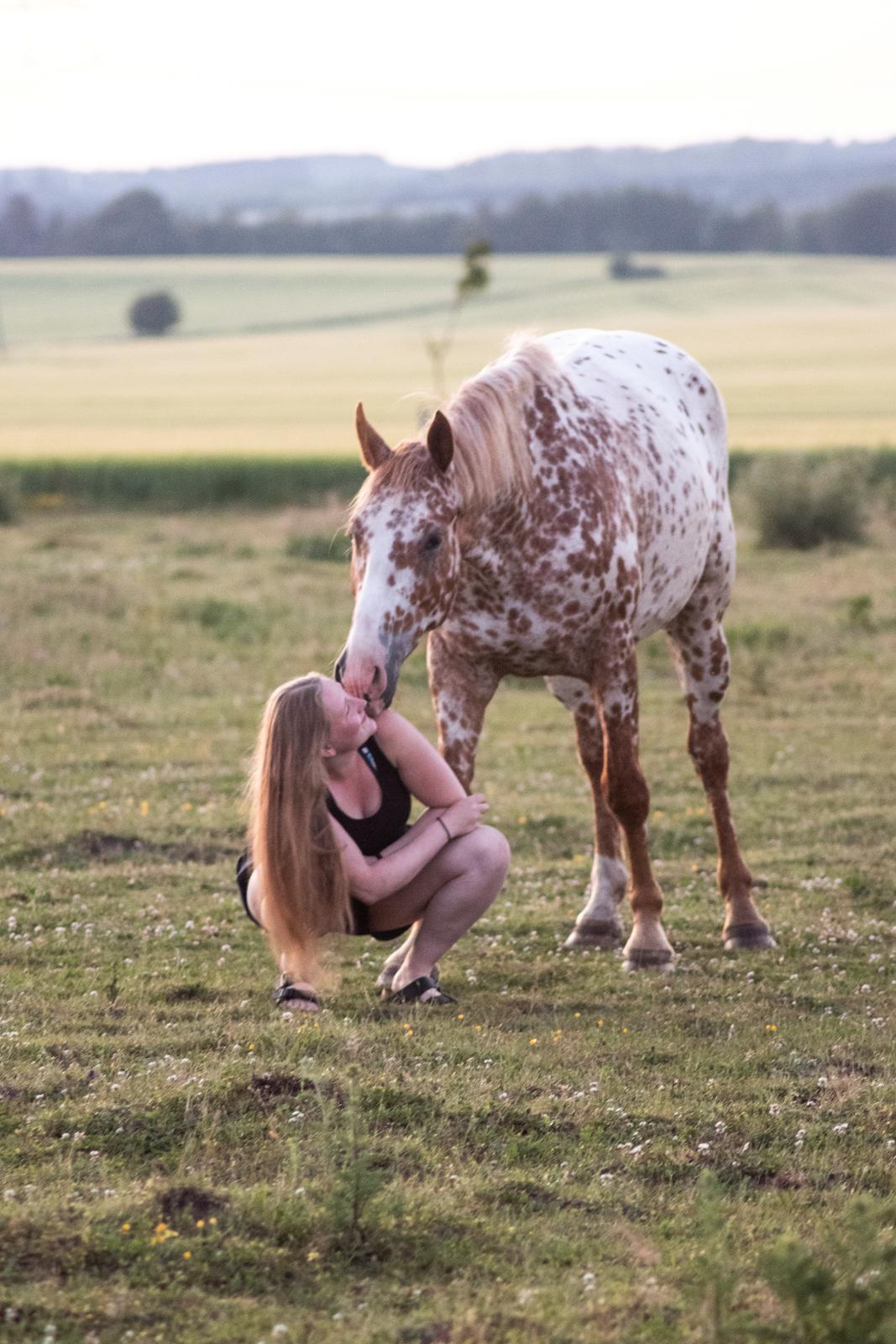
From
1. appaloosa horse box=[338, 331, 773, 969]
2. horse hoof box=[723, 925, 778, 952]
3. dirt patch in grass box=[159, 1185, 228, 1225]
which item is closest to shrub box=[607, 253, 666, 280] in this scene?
appaloosa horse box=[338, 331, 773, 969]

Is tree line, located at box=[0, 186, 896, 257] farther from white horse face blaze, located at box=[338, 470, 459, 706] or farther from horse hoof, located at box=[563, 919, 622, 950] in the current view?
white horse face blaze, located at box=[338, 470, 459, 706]

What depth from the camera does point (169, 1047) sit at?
5.55 metres

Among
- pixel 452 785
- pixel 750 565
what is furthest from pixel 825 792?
pixel 750 565

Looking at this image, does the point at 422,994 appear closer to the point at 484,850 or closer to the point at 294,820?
the point at 484,850

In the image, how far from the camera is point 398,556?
5.84 m

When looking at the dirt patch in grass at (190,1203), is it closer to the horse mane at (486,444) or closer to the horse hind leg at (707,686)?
the horse mane at (486,444)

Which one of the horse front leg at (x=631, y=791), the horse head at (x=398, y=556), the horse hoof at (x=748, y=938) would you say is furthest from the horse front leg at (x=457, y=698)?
the horse hoof at (x=748, y=938)

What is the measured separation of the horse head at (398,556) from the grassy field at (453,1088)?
1.20 metres

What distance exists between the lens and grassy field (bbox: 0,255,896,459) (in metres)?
43.9

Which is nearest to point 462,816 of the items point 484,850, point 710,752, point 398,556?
point 484,850

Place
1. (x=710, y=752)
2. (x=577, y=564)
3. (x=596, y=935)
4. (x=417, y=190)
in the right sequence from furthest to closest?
1. (x=417, y=190)
2. (x=710, y=752)
3. (x=596, y=935)
4. (x=577, y=564)

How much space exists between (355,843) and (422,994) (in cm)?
72

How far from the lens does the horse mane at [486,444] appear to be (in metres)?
6.01

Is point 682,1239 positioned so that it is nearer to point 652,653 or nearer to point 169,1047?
point 169,1047
